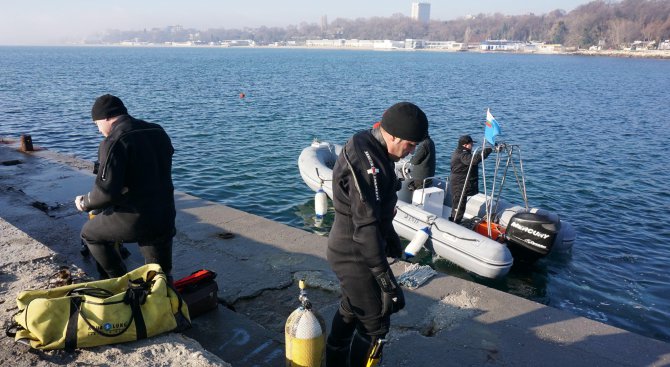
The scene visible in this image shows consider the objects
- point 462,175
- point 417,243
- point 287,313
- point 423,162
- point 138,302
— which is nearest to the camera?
point 138,302

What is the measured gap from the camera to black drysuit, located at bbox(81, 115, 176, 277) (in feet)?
10.9

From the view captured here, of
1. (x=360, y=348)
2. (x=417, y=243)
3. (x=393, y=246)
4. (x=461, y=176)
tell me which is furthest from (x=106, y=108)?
(x=461, y=176)

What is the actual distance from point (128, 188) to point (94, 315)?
3.14 ft

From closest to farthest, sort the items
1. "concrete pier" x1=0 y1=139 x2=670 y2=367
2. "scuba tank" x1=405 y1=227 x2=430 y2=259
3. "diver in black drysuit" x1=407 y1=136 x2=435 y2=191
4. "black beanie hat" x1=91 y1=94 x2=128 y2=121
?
"black beanie hat" x1=91 y1=94 x2=128 y2=121 → "concrete pier" x1=0 y1=139 x2=670 y2=367 → "scuba tank" x1=405 y1=227 x2=430 y2=259 → "diver in black drysuit" x1=407 y1=136 x2=435 y2=191

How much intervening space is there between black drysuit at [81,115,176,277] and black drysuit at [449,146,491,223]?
5256 mm

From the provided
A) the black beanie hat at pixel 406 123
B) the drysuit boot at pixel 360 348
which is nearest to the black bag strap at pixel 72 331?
the drysuit boot at pixel 360 348

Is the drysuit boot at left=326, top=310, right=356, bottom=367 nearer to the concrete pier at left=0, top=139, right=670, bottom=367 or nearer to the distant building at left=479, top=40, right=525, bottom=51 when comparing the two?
the concrete pier at left=0, top=139, right=670, bottom=367

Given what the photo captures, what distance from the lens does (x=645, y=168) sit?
583 inches

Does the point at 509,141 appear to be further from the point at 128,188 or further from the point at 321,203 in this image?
the point at 128,188

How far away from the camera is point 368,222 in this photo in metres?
2.70

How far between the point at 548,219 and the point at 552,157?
10.3m

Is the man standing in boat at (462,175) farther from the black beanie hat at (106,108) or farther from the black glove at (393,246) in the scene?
the black beanie hat at (106,108)

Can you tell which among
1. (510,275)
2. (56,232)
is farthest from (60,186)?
(510,275)

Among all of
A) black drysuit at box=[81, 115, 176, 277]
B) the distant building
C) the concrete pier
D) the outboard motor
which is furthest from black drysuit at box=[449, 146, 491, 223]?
the distant building
